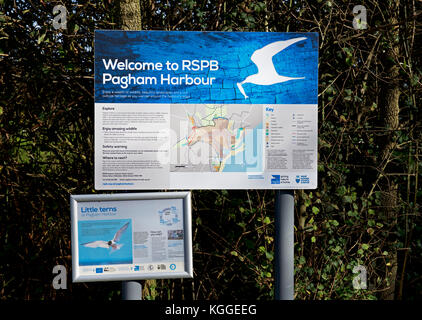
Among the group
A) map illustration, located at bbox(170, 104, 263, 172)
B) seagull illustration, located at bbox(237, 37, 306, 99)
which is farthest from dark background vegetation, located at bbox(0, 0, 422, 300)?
map illustration, located at bbox(170, 104, 263, 172)

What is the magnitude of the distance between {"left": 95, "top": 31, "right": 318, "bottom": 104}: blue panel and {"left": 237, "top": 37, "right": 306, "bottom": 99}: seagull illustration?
0.01 metres

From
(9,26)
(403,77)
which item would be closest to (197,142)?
(9,26)

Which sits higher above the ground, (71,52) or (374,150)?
(71,52)

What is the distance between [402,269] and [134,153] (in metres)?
2.97

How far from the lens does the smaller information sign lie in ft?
8.38

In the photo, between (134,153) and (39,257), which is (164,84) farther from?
(39,257)

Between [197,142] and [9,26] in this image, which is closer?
[197,142]

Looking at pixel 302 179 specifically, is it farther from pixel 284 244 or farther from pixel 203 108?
pixel 203 108

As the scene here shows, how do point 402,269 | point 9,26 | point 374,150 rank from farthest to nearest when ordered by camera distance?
1. point 402,269
2. point 374,150
3. point 9,26

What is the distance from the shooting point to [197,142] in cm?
267

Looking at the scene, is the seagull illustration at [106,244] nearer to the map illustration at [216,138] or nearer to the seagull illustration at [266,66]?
the map illustration at [216,138]

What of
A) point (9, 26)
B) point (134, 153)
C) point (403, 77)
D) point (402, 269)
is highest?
point (9, 26)

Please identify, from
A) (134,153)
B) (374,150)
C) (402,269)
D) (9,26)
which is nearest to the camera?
(134,153)

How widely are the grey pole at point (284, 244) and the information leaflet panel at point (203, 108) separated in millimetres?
126
